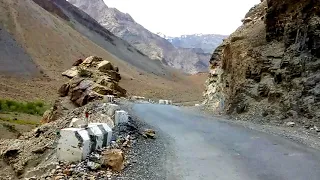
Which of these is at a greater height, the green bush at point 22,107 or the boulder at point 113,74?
the boulder at point 113,74

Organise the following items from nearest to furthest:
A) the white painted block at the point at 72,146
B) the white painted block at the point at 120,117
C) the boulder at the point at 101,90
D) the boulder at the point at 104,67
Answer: the white painted block at the point at 72,146, the white painted block at the point at 120,117, the boulder at the point at 101,90, the boulder at the point at 104,67

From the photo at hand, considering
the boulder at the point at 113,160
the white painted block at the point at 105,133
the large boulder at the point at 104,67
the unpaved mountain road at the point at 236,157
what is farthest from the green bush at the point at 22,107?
the boulder at the point at 113,160

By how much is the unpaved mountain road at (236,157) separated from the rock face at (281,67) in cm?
501

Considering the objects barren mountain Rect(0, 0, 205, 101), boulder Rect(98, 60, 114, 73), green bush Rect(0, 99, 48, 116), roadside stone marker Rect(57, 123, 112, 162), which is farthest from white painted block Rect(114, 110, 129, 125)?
barren mountain Rect(0, 0, 205, 101)

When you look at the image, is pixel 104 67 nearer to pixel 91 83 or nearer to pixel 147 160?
pixel 91 83

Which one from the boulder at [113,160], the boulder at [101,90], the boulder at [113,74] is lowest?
the boulder at [101,90]

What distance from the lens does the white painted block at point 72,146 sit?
9.71 meters

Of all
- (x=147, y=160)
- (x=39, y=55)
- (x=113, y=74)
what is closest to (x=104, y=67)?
(x=113, y=74)

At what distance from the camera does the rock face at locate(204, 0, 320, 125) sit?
66.2 ft

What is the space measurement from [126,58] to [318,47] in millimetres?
118611

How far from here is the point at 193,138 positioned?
15.1 metres

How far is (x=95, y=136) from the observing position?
10.8 metres

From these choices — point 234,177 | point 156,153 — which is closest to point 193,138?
point 156,153

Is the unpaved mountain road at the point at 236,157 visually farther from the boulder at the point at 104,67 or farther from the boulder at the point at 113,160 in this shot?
the boulder at the point at 104,67
